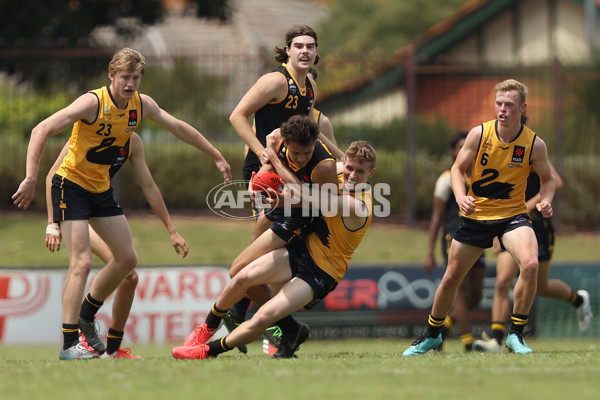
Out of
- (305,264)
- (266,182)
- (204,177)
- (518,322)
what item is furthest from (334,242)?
(204,177)

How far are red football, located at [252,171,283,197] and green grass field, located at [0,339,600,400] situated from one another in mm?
1309

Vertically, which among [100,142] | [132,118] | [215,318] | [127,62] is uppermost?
[127,62]

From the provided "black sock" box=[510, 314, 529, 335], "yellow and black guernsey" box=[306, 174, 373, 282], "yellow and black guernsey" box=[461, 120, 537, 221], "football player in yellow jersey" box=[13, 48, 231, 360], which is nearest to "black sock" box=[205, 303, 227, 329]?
"football player in yellow jersey" box=[13, 48, 231, 360]

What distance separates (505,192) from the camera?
863 centimetres

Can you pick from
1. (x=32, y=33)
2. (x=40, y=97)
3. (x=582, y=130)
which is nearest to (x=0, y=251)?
(x=40, y=97)

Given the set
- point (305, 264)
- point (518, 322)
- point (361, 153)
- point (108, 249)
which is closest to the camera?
point (361, 153)

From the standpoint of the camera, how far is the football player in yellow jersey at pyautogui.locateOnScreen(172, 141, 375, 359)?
26.2 feet

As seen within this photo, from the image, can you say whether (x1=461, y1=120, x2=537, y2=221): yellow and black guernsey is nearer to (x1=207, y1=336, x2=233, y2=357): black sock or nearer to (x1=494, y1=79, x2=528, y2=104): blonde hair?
(x1=494, y1=79, x2=528, y2=104): blonde hair

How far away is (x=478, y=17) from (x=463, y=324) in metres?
17.5

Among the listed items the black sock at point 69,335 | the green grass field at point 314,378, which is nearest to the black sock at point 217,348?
the green grass field at point 314,378

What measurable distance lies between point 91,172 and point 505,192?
3.34m

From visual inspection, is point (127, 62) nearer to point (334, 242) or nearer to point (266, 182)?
point (266, 182)

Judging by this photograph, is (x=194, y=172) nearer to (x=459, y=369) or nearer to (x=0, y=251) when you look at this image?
(x=0, y=251)

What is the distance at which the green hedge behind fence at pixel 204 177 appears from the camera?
18.8 metres
